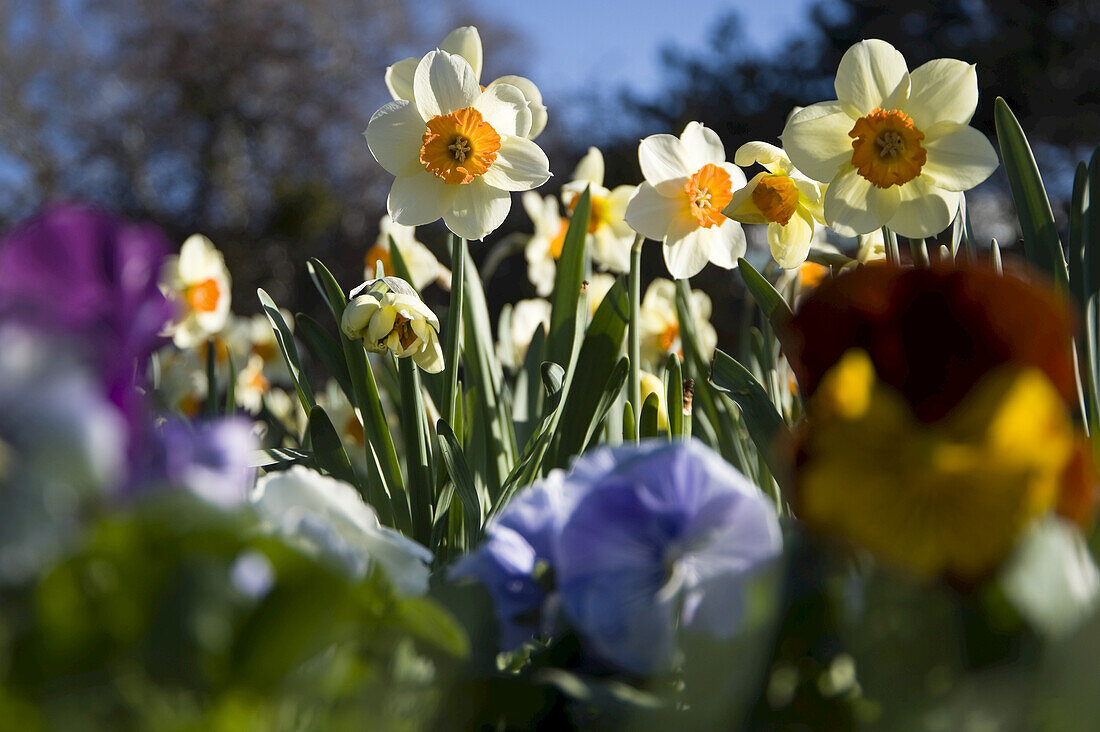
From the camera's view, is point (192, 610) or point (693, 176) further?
point (693, 176)

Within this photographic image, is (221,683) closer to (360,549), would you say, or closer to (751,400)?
(360,549)

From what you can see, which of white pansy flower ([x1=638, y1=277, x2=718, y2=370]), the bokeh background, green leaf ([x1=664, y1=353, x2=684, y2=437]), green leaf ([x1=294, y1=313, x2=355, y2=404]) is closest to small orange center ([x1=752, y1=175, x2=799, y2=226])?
green leaf ([x1=664, y1=353, x2=684, y2=437])

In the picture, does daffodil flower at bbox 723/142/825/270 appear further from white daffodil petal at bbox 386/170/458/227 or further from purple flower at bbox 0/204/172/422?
purple flower at bbox 0/204/172/422

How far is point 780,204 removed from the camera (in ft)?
2.87

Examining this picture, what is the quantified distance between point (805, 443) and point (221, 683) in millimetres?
175

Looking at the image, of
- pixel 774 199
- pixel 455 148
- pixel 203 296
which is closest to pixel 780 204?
pixel 774 199

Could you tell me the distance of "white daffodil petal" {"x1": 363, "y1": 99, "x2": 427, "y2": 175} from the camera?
2.78ft

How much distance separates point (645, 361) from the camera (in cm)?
143

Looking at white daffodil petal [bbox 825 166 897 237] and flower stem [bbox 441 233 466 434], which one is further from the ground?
white daffodil petal [bbox 825 166 897 237]

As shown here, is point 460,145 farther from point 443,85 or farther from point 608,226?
point 608,226

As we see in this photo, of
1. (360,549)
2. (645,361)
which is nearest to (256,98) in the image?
(645,361)

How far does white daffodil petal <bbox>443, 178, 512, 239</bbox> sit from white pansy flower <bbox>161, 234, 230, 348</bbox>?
113cm

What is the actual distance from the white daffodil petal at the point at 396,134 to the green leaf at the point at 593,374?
0.79 feet

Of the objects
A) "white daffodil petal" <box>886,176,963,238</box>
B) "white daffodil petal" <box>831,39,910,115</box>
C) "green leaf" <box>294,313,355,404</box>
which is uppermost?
"white daffodil petal" <box>831,39,910,115</box>
